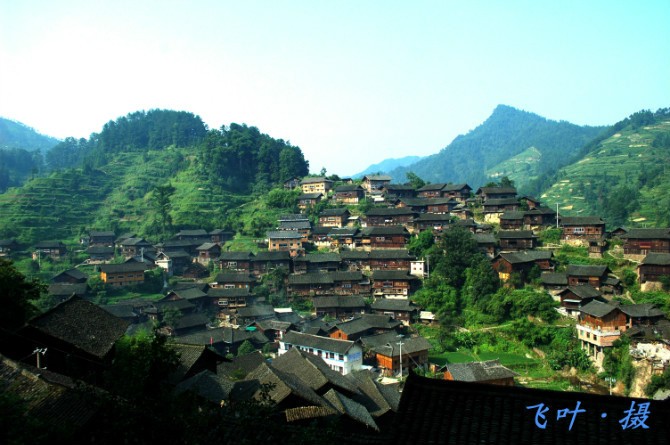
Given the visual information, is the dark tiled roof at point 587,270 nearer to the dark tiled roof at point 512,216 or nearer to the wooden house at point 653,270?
the wooden house at point 653,270

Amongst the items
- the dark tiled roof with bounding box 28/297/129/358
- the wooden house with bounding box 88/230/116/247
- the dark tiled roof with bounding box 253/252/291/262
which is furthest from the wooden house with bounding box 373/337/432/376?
the wooden house with bounding box 88/230/116/247

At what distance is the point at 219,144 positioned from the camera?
77188 mm

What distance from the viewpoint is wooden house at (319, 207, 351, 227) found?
55.4 meters

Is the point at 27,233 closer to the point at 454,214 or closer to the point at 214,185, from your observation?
the point at 214,185

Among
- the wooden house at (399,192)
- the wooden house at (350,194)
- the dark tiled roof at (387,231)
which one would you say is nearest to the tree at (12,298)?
the dark tiled roof at (387,231)

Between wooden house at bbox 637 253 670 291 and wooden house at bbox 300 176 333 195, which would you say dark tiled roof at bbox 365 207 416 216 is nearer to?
wooden house at bbox 300 176 333 195

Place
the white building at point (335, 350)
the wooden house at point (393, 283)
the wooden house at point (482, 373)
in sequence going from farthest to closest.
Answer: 1. the wooden house at point (393, 283)
2. the white building at point (335, 350)
3. the wooden house at point (482, 373)

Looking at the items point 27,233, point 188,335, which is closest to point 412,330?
point 188,335

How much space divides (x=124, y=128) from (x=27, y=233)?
49792 mm

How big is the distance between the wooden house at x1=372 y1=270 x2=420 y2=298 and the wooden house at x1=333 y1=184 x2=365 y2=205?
61.6 feet

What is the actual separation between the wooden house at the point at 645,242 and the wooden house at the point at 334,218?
2646 cm

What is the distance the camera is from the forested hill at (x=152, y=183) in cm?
6047

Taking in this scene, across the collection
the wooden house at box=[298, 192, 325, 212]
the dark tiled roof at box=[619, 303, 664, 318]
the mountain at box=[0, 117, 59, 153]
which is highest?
the mountain at box=[0, 117, 59, 153]

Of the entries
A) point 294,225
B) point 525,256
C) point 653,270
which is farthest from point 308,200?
point 653,270
